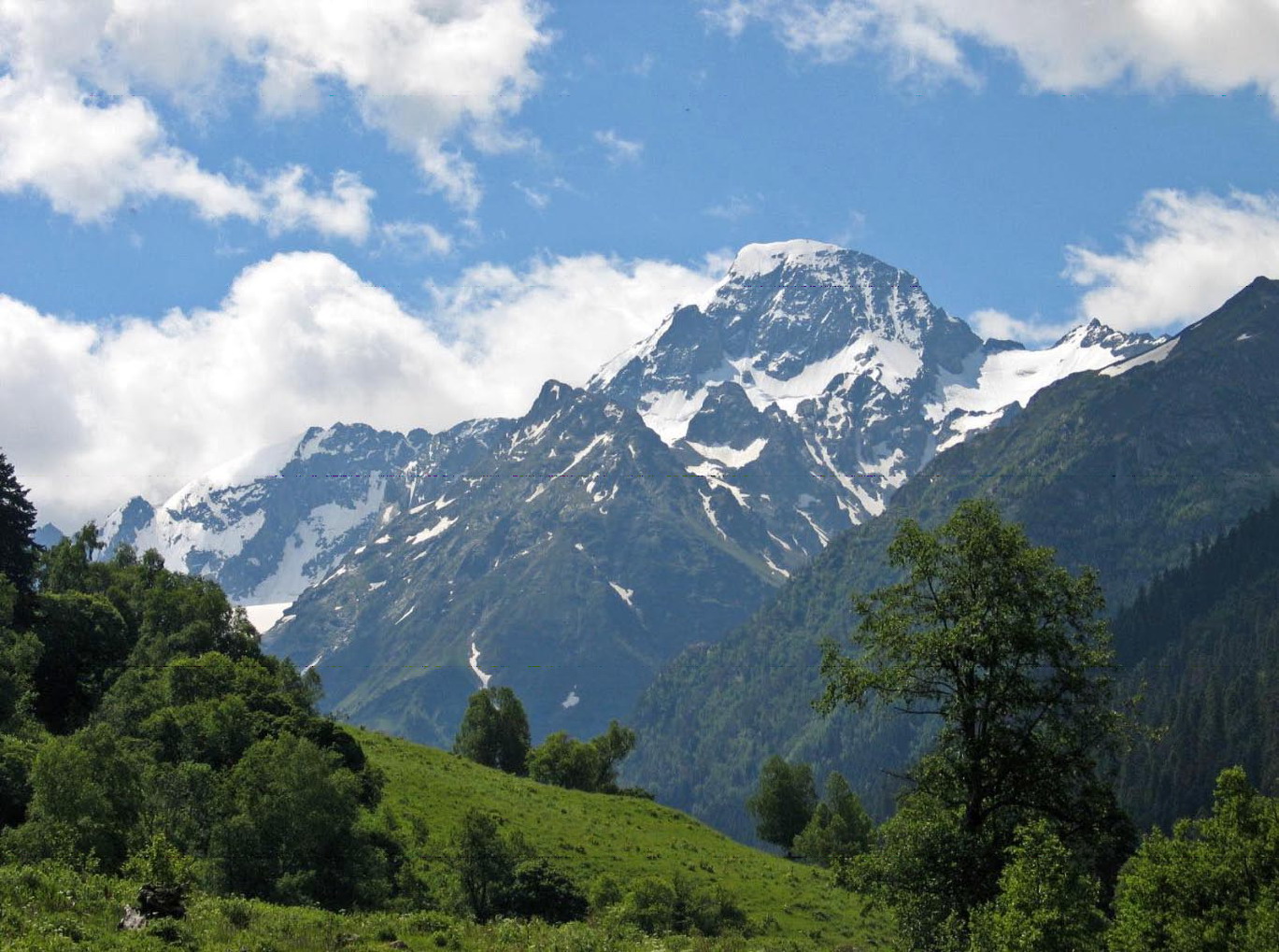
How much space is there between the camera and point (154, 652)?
104250mm

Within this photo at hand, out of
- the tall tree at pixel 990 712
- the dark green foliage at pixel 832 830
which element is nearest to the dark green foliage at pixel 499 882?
the tall tree at pixel 990 712

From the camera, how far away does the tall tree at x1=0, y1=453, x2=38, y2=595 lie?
11150cm

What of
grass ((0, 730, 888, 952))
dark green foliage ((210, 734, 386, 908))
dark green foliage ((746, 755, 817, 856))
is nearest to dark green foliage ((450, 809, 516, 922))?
grass ((0, 730, 888, 952))

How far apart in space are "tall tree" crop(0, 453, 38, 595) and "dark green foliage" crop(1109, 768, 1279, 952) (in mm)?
93324

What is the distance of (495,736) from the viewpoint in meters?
144

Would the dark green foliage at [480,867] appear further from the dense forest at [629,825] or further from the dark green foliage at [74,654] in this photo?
the dark green foliage at [74,654]

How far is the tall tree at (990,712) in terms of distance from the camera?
117ft

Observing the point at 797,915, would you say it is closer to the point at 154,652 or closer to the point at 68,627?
the point at 154,652

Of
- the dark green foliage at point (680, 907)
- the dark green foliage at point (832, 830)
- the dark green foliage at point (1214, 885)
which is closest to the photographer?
the dark green foliage at point (1214, 885)

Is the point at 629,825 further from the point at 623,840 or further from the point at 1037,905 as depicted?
the point at 1037,905

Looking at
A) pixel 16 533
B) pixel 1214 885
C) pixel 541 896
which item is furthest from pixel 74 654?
pixel 1214 885

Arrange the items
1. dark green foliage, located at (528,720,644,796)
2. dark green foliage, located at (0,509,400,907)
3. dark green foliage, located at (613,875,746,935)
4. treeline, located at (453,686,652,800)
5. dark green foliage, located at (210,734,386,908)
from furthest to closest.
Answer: treeline, located at (453,686,652,800), dark green foliage, located at (528,720,644,796), dark green foliage, located at (613,875,746,935), dark green foliage, located at (210,734,386,908), dark green foliage, located at (0,509,400,907)

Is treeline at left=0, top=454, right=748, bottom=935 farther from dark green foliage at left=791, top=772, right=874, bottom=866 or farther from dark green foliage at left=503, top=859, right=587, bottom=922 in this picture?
dark green foliage at left=791, top=772, right=874, bottom=866

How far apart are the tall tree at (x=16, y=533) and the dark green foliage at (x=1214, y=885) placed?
93.3m
